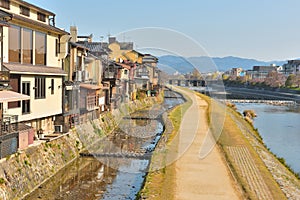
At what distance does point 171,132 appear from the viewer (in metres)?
27.7

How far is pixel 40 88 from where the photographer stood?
19.0 metres

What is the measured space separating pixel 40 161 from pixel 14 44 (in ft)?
17.5

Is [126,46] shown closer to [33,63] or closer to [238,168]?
[33,63]

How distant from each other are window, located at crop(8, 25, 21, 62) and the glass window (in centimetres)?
39

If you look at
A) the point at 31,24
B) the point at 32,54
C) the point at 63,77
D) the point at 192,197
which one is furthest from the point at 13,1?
the point at 192,197

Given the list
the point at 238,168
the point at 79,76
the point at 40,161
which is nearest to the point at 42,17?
the point at 79,76

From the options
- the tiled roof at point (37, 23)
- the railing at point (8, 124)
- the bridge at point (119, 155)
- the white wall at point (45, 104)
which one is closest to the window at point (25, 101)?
the white wall at point (45, 104)

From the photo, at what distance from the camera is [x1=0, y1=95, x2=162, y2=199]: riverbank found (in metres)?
13.2

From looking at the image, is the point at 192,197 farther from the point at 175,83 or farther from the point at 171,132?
the point at 175,83

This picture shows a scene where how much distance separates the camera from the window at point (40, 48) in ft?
61.3

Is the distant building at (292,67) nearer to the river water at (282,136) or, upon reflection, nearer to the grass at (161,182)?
the river water at (282,136)

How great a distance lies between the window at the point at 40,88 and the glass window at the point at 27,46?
3.70 feet

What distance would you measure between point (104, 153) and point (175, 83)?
404 feet

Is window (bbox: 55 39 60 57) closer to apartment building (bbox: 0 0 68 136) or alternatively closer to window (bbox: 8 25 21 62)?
apartment building (bbox: 0 0 68 136)
